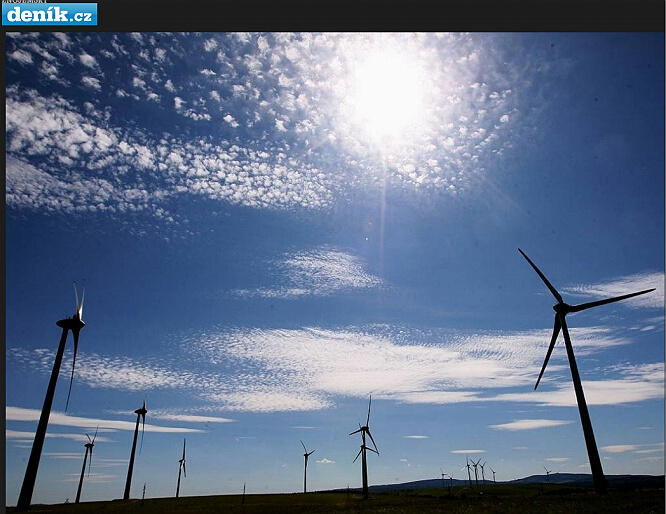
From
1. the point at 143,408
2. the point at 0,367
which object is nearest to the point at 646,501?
the point at 0,367

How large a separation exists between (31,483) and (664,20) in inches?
2425

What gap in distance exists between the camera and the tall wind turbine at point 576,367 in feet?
153

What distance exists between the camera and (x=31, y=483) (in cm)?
4562

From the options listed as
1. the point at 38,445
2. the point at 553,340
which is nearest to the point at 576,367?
the point at 553,340

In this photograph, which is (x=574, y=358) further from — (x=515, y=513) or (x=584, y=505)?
(x=515, y=513)

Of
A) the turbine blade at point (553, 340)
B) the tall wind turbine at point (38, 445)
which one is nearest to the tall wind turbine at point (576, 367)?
the turbine blade at point (553, 340)

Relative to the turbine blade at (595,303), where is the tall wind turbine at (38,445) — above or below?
below

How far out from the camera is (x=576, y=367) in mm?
51281

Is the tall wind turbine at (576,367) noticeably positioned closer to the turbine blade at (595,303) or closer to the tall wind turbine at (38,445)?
the turbine blade at (595,303)

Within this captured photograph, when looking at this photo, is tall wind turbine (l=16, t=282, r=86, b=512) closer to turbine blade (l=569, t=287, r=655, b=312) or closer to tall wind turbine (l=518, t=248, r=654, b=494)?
tall wind turbine (l=518, t=248, r=654, b=494)

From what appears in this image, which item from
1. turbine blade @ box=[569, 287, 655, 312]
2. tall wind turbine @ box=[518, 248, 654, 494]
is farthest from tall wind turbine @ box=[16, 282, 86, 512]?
turbine blade @ box=[569, 287, 655, 312]

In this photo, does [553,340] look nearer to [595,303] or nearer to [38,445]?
[595,303]

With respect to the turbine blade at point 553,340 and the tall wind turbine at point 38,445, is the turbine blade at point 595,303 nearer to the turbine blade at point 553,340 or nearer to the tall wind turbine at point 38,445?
the turbine blade at point 553,340

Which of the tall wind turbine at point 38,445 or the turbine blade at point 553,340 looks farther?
the turbine blade at point 553,340
